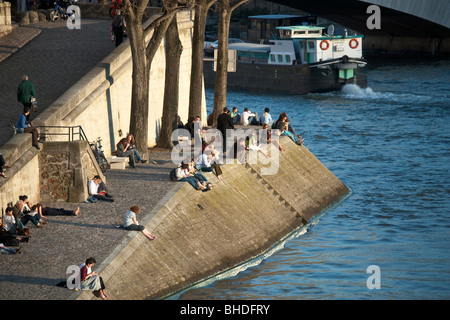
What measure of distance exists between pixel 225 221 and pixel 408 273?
5346 millimetres

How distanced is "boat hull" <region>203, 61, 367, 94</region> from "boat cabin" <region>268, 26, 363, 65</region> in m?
1.19

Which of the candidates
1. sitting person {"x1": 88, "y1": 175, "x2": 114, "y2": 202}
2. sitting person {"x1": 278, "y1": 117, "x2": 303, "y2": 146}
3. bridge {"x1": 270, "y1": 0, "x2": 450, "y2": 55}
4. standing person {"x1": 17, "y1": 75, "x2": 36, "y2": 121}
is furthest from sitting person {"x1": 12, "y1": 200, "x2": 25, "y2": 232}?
bridge {"x1": 270, "y1": 0, "x2": 450, "y2": 55}

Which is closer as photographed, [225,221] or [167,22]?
[225,221]

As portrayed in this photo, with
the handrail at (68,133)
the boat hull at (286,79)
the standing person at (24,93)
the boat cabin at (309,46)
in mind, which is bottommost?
the boat hull at (286,79)

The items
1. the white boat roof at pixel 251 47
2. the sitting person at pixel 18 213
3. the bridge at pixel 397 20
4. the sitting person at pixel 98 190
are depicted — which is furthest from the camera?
the white boat roof at pixel 251 47

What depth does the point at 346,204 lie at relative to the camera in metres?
33.6

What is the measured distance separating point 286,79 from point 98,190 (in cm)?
5047

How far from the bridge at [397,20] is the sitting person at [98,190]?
177 feet

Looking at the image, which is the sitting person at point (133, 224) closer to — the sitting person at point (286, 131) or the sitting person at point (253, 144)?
the sitting person at point (253, 144)

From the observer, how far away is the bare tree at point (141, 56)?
28375 millimetres

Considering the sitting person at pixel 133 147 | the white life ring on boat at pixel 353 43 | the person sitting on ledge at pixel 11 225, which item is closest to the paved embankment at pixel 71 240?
the person sitting on ledge at pixel 11 225

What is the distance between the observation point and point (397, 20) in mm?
84312

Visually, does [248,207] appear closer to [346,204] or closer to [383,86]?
[346,204]
